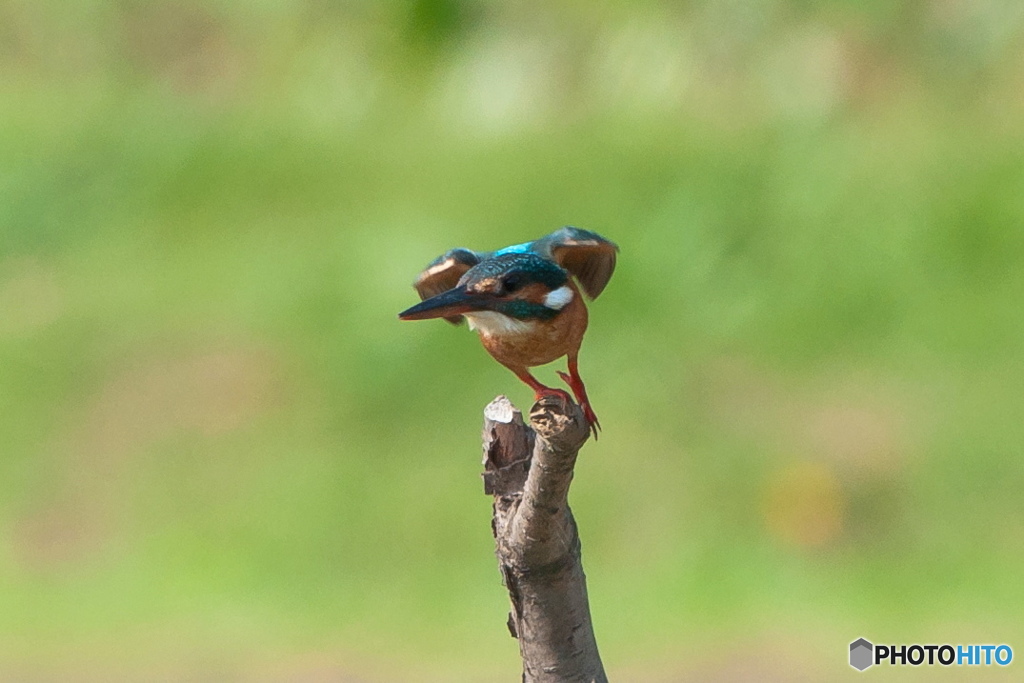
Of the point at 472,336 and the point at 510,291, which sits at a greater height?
the point at 472,336

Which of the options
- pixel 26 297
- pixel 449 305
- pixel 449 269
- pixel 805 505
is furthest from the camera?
pixel 26 297

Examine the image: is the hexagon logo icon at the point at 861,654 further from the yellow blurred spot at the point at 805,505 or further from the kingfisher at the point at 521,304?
the kingfisher at the point at 521,304

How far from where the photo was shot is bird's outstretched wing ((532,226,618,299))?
96.1 inches

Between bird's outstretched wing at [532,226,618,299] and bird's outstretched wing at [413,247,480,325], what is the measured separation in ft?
0.38

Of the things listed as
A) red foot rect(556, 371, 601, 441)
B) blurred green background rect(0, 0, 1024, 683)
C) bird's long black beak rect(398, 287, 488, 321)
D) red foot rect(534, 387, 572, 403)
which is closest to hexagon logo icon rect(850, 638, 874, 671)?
blurred green background rect(0, 0, 1024, 683)

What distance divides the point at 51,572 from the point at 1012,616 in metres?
3.78

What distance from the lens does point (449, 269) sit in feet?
8.00

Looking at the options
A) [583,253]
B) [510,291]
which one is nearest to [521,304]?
[510,291]

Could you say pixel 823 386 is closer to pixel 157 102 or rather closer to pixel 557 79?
pixel 557 79

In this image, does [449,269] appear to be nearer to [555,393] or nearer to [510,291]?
[510,291]

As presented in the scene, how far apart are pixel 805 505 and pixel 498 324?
11.7 feet

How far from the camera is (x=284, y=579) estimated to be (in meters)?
5.55

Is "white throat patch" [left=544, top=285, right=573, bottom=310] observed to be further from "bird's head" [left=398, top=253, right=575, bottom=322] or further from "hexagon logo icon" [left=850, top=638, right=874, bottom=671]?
"hexagon logo icon" [left=850, top=638, right=874, bottom=671]

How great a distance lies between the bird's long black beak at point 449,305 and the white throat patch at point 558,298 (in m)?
0.12
